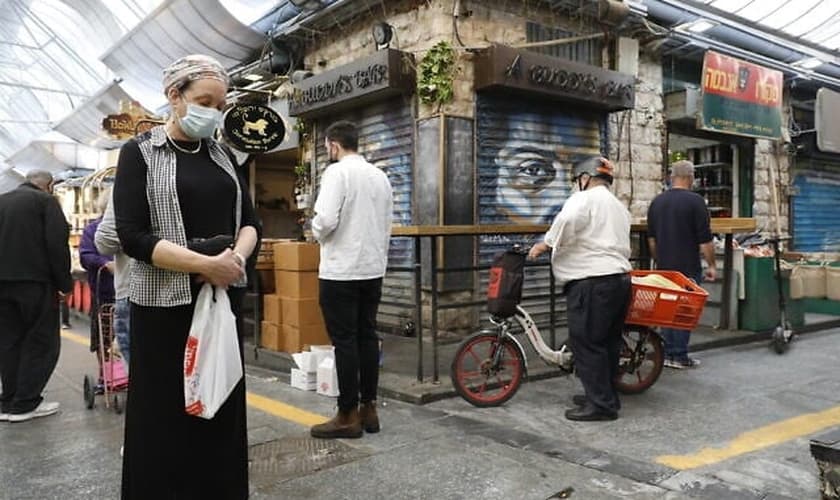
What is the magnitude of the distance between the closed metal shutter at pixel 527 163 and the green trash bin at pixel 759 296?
2.17 m

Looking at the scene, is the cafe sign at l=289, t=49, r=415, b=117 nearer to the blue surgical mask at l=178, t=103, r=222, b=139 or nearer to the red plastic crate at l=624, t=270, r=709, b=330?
the red plastic crate at l=624, t=270, r=709, b=330

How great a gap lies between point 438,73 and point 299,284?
9.85 feet

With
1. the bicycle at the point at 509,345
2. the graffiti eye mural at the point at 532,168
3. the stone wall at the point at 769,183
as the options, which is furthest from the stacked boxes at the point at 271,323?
the stone wall at the point at 769,183

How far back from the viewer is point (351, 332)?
13.3 feet

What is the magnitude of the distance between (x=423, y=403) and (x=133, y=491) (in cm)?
277

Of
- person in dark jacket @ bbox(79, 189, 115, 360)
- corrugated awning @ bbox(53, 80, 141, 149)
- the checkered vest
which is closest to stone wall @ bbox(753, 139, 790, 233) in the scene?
person in dark jacket @ bbox(79, 189, 115, 360)

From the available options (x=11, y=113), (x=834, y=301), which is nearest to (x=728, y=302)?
(x=834, y=301)

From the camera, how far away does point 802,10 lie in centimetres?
1095

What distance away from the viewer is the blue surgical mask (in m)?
2.31

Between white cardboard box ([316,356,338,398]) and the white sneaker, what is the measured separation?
204cm

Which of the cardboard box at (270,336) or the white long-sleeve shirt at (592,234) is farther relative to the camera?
the cardboard box at (270,336)

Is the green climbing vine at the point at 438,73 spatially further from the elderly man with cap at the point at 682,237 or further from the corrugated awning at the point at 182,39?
the corrugated awning at the point at 182,39

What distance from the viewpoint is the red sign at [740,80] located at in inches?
393

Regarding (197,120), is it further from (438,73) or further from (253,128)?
(253,128)
